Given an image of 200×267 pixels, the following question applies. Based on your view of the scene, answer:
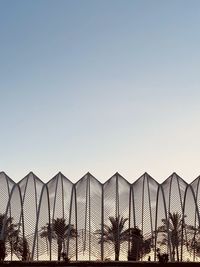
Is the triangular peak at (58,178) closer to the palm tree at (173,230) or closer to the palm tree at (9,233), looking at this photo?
the palm tree at (9,233)

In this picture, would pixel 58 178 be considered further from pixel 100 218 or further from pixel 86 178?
pixel 100 218

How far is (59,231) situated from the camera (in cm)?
5041

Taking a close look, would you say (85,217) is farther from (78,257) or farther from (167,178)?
(167,178)

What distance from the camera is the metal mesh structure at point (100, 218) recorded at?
48.9 m

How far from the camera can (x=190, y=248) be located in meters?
50.8

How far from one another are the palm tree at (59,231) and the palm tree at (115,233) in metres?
3.00

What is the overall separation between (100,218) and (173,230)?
28.1ft

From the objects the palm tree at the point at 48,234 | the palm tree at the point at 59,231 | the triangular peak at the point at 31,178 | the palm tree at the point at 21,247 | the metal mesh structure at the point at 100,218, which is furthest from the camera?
the triangular peak at the point at 31,178

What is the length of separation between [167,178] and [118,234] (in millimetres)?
8984

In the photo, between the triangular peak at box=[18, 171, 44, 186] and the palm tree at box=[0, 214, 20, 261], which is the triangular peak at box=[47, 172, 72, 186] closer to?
the triangular peak at box=[18, 171, 44, 186]

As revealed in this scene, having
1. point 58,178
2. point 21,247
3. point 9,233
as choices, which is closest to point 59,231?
point 21,247

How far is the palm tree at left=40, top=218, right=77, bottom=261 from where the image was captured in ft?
160

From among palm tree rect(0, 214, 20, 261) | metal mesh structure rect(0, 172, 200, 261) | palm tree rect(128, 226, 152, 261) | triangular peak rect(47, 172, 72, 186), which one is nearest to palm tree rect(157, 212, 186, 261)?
metal mesh structure rect(0, 172, 200, 261)

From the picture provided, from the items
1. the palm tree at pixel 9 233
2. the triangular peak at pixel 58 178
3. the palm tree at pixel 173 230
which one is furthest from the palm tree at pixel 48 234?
the palm tree at pixel 173 230
